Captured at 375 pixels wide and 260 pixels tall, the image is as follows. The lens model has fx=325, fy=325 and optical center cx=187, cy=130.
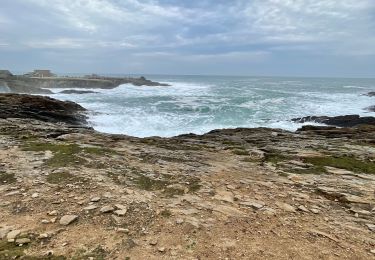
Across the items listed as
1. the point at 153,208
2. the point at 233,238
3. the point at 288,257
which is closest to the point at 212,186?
the point at 153,208

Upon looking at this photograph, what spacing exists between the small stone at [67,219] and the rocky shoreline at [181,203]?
0.02 m

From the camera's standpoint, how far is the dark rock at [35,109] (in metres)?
18.7

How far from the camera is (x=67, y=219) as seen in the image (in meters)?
5.41

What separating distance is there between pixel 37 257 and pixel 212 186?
399cm

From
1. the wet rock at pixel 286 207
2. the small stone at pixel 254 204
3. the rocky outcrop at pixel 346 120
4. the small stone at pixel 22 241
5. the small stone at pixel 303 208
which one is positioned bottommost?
the rocky outcrop at pixel 346 120

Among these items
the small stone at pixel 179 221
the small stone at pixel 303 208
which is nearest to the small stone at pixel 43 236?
the small stone at pixel 179 221

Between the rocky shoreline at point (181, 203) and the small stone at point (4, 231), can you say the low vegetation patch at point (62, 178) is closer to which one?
the rocky shoreline at point (181, 203)

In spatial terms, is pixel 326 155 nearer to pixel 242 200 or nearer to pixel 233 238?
pixel 242 200

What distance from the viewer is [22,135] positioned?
11961 millimetres

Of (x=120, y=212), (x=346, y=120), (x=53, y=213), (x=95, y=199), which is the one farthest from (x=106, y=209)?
(x=346, y=120)

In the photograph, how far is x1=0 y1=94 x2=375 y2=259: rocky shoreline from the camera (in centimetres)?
482

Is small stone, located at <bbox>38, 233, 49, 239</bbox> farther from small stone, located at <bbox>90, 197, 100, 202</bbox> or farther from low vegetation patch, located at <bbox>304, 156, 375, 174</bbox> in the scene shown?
low vegetation patch, located at <bbox>304, 156, 375, 174</bbox>

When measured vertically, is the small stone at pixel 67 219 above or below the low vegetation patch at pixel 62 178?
below

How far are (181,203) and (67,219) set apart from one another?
2.09 meters
